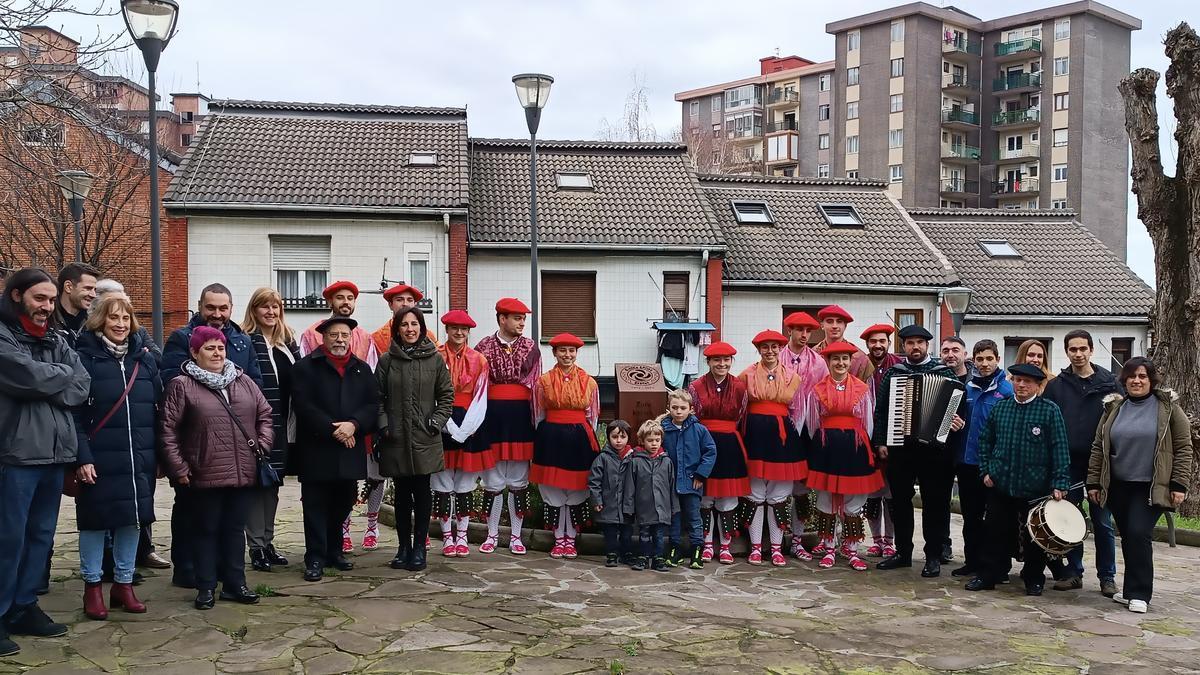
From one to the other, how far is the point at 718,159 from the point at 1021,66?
74.0 ft

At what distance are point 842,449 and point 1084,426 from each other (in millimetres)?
1843

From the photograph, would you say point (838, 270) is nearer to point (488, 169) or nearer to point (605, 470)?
point (488, 169)

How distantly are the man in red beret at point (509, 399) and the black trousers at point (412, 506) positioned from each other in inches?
30.8

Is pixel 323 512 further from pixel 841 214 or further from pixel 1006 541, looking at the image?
pixel 841 214

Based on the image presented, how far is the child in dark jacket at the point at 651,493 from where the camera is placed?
805 centimetres

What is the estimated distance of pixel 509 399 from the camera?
8.39m

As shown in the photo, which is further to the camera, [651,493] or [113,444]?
[651,493]

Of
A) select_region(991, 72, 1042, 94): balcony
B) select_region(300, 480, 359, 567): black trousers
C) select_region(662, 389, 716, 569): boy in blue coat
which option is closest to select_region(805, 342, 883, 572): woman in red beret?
select_region(662, 389, 716, 569): boy in blue coat

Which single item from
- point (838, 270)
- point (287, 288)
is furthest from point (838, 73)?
point (287, 288)

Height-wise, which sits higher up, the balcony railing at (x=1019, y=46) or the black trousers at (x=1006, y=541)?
the balcony railing at (x=1019, y=46)

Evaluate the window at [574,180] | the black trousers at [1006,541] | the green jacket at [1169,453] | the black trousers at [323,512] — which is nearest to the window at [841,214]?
the window at [574,180]

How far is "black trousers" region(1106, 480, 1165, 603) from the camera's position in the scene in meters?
7.21

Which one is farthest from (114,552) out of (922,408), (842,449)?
(922,408)

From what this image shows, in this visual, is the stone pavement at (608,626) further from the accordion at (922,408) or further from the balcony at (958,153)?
the balcony at (958,153)
